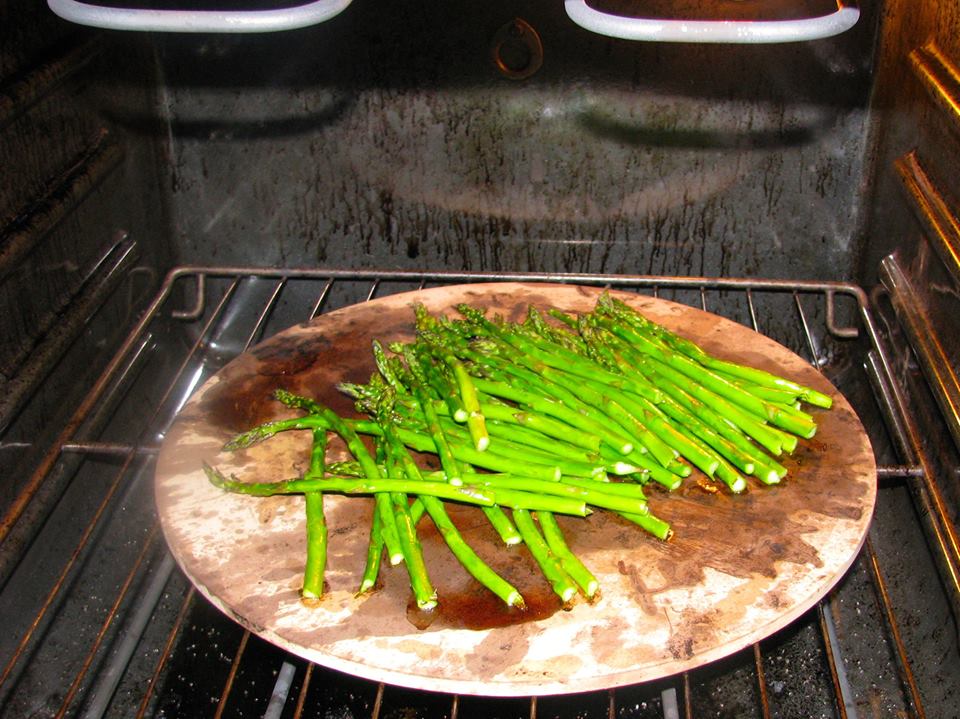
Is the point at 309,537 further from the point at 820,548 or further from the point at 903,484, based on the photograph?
the point at 903,484

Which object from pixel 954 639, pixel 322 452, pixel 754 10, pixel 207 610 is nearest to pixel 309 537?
pixel 322 452

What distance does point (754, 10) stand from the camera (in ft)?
5.65

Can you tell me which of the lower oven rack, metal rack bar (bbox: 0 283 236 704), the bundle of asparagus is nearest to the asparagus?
the bundle of asparagus

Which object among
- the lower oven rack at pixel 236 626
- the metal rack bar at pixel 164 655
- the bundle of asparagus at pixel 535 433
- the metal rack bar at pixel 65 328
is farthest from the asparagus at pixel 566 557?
the metal rack bar at pixel 65 328

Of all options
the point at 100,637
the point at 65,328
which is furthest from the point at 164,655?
the point at 65,328

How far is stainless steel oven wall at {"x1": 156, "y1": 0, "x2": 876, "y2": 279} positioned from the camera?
308 centimetres

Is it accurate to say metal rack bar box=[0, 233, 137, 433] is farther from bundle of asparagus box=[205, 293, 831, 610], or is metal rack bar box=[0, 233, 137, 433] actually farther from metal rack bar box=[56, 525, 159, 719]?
bundle of asparagus box=[205, 293, 831, 610]

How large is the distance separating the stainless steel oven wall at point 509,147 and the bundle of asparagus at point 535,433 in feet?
2.92

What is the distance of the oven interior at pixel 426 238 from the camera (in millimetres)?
2475

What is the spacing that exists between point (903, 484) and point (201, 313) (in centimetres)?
239

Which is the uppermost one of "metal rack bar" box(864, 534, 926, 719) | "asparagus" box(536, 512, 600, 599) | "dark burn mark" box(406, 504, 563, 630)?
"asparagus" box(536, 512, 600, 599)

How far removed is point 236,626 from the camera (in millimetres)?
2656

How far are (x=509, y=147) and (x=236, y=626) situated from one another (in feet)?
5.88

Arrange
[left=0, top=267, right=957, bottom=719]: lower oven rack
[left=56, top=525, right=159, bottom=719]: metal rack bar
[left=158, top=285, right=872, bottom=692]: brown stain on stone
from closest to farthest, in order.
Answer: [left=158, top=285, right=872, bottom=692]: brown stain on stone < [left=56, top=525, right=159, bottom=719]: metal rack bar < [left=0, top=267, right=957, bottom=719]: lower oven rack
